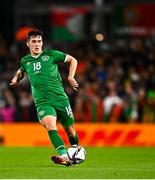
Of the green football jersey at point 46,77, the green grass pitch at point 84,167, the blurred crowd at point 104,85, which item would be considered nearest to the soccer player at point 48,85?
the green football jersey at point 46,77

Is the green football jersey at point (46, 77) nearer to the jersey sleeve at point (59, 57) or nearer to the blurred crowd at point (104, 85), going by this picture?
the jersey sleeve at point (59, 57)

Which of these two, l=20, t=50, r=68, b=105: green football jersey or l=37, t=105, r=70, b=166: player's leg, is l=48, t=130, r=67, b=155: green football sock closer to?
l=37, t=105, r=70, b=166: player's leg

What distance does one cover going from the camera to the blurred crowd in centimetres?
2647

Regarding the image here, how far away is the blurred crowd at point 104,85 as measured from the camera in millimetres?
26469

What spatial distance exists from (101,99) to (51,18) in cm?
1029

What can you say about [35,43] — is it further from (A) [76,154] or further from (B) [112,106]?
(B) [112,106]

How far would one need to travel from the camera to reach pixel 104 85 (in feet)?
92.9

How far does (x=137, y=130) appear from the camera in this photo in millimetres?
26297

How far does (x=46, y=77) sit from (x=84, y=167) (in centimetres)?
166

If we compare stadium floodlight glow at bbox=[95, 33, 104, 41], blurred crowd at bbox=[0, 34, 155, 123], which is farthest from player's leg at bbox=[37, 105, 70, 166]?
stadium floodlight glow at bbox=[95, 33, 104, 41]

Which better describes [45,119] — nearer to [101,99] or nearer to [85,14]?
[101,99]

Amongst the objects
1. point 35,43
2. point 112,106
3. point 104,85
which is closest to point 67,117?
point 35,43

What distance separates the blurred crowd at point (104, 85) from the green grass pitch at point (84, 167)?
5.88 metres

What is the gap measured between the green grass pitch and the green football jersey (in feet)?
3.88
